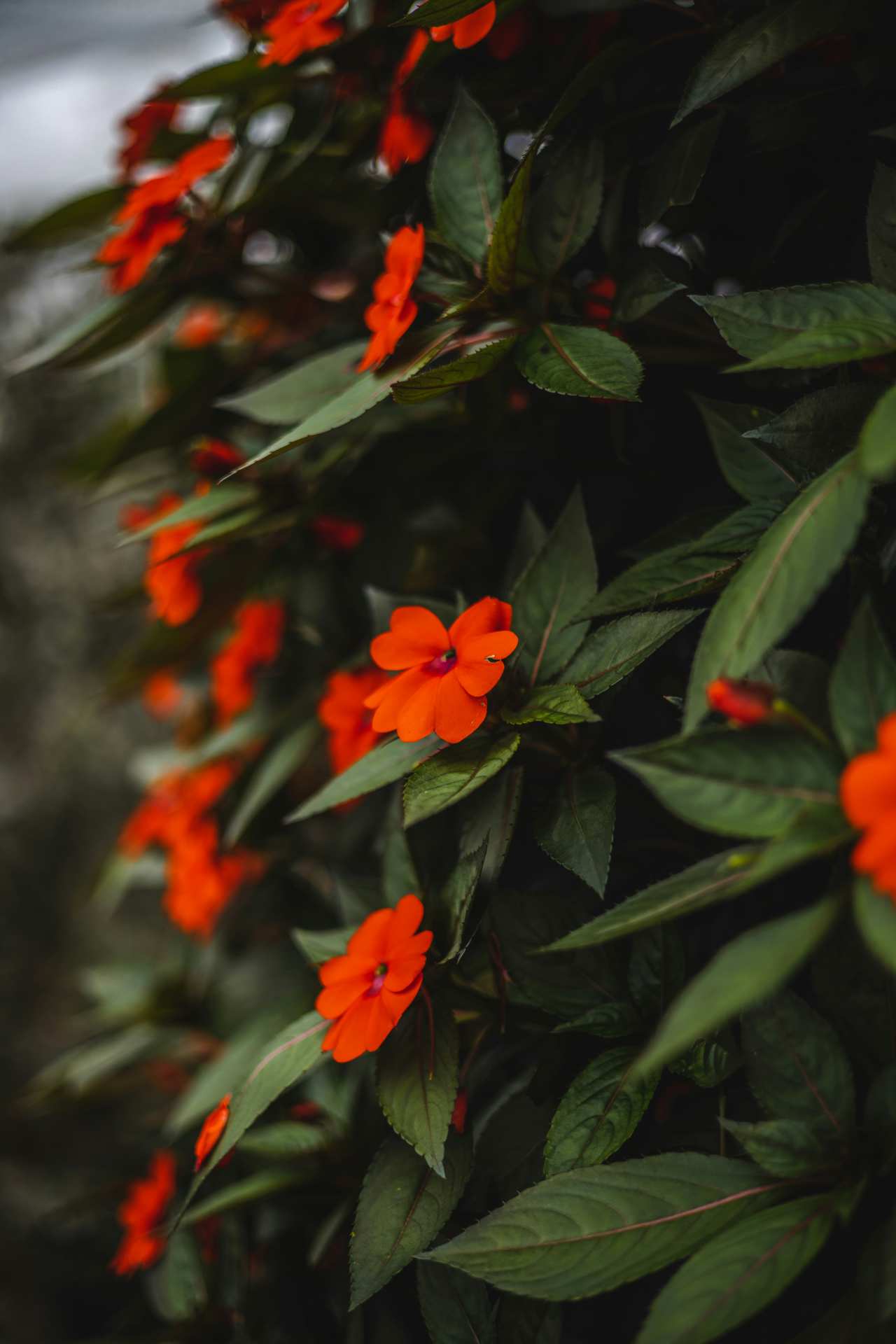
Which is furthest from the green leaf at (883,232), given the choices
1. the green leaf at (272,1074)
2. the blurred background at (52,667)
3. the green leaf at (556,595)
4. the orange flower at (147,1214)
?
the blurred background at (52,667)

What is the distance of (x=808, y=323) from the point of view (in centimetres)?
55

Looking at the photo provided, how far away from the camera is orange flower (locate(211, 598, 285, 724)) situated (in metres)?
1.22

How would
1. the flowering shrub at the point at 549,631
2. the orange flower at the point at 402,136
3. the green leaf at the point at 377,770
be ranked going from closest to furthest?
the flowering shrub at the point at 549,631
the green leaf at the point at 377,770
the orange flower at the point at 402,136

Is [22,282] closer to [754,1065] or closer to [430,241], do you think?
[430,241]

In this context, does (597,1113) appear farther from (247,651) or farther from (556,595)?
(247,651)

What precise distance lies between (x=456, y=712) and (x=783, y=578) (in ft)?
0.75

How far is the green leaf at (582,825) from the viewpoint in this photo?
0.60m

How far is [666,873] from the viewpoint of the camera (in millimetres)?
733

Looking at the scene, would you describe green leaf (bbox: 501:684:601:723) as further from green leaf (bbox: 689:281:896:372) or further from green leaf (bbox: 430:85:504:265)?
green leaf (bbox: 430:85:504:265)

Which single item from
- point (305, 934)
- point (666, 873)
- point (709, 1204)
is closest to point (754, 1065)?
point (709, 1204)

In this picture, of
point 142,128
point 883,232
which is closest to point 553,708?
point 883,232

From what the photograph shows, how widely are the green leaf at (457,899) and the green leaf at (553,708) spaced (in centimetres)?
9

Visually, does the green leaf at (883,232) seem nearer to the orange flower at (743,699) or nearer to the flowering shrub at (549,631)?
the flowering shrub at (549,631)

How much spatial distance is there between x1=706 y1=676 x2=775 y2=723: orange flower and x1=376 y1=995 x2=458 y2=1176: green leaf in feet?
1.14
